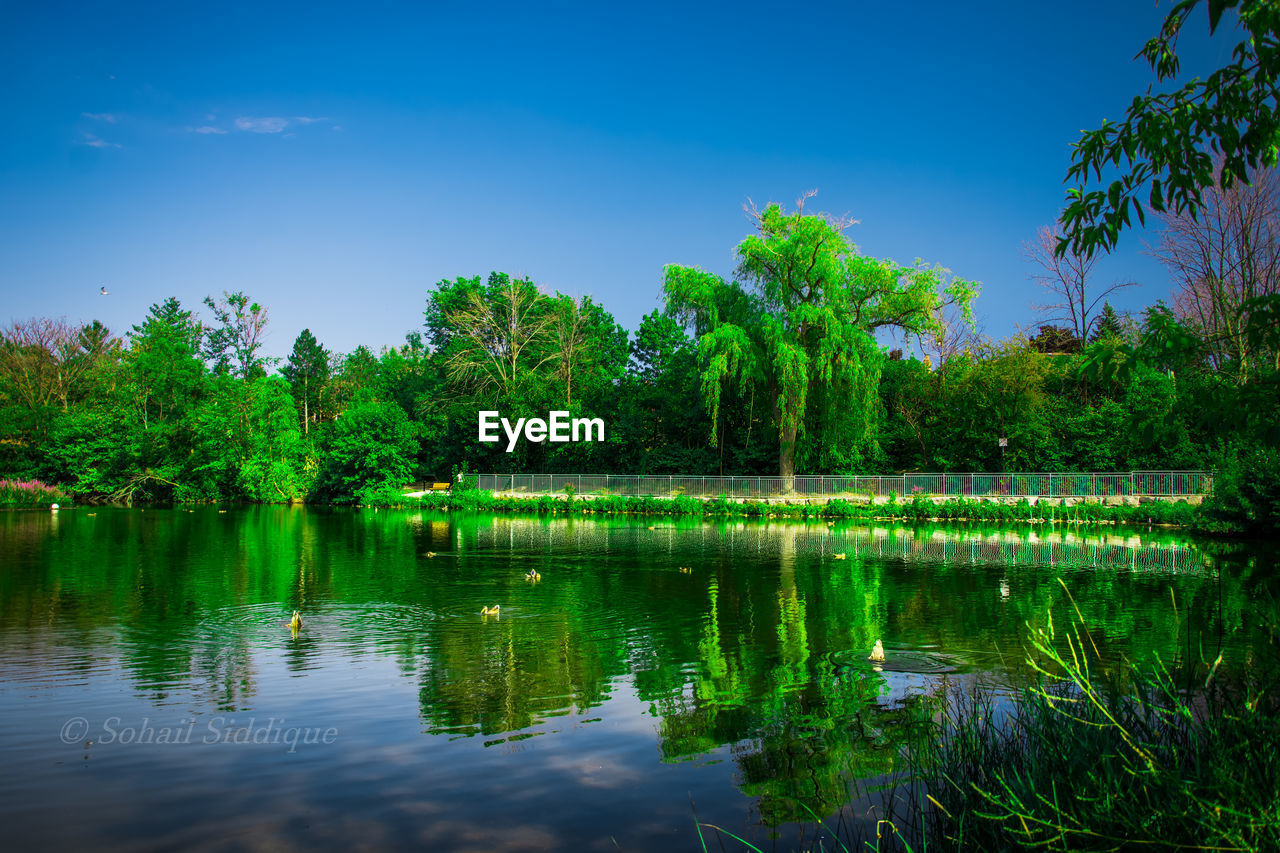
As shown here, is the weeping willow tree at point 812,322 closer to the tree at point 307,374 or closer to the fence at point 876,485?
the fence at point 876,485

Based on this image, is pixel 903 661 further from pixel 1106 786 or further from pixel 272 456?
pixel 272 456

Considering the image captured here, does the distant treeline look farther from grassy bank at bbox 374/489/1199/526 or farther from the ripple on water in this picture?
the ripple on water

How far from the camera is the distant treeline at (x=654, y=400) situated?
132 ft

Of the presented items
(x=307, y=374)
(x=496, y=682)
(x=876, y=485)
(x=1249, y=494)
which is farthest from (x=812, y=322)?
(x=307, y=374)

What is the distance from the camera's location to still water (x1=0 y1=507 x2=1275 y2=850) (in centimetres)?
614

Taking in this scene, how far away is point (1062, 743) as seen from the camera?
4.87 m

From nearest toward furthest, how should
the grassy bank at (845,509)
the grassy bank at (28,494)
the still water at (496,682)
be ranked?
the still water at (496,682)
the grassy bank at (845,509)
the grassy bank at (28,494)

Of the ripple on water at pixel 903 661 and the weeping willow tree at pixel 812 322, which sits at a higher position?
the weeping willow tree at pixel 812 322

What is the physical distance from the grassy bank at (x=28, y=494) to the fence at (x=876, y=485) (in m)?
25.4

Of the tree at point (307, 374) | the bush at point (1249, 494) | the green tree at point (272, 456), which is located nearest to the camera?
the bush at point (1249, 494)

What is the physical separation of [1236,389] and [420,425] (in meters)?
54.1

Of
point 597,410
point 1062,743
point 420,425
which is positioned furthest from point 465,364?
point 1062,743

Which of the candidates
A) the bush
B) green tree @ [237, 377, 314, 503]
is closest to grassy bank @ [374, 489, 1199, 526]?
the bush

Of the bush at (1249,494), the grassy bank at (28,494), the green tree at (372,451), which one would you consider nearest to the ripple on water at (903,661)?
the bush at (1249,494)
